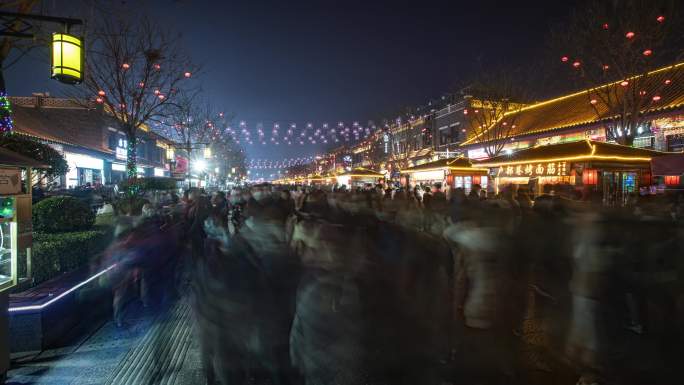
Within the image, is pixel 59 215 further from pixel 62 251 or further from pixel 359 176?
pixel 359 176

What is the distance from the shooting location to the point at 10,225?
3781mm

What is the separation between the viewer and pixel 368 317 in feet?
9.21

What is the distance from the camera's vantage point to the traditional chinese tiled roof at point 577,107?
1512 centimetres

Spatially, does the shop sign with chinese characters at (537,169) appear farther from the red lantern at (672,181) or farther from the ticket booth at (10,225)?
the ticket booth at (10,225)

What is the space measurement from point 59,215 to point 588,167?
1383 centimetres

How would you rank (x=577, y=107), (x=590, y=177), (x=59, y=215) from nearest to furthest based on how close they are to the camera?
(x=59, y=215)
(x=590, y=177)
(x=577, y=107)

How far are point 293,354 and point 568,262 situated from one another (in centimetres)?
240

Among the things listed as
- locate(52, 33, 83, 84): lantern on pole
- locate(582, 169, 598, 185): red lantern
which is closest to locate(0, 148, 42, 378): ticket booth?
locate(52, 33, 83, 84): lantern on pole

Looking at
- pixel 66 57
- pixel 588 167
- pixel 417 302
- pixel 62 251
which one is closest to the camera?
pixel 417 302

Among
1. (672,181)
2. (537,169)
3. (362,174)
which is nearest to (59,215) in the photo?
(537,169)

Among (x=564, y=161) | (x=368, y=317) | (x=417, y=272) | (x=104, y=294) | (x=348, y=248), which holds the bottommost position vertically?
(x=104, y=294)

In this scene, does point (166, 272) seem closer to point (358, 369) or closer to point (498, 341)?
point (358, 369)

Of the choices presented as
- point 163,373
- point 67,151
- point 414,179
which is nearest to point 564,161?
point 414,179

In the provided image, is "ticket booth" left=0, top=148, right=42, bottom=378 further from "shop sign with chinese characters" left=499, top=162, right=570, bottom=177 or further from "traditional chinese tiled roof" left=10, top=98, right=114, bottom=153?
"traditional chinese tiled roof" left=10, top=98, right=114, bottom=153
